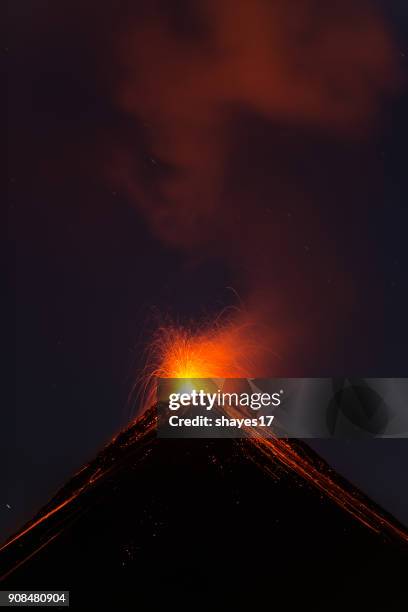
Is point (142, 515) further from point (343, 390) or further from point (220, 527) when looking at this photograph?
point (343, 390)

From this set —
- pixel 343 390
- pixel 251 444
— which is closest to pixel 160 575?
pixel 343 390

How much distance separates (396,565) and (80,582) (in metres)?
6.33

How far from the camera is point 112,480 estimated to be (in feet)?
67.0

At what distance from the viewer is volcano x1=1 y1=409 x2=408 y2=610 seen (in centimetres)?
1630

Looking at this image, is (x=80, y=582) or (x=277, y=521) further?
(x=277, y=521)

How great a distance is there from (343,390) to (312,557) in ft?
15.5

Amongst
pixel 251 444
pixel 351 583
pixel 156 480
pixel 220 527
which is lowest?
pixel 351 583

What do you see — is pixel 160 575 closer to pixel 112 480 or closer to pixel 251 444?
pixel 112 480

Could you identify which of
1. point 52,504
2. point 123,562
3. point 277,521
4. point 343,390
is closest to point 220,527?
point 277,521

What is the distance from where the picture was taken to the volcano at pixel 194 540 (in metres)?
16.3

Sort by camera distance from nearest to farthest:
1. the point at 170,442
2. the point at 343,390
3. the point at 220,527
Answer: the point at 343,390 → the point at 220,527 → the point at 170,442

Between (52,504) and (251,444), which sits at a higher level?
(251,444)

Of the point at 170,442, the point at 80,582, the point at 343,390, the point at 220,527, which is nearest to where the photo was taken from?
the point at 343,390

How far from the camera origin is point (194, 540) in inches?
726
